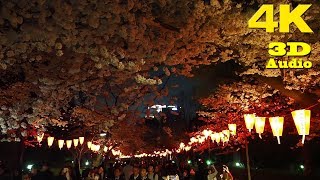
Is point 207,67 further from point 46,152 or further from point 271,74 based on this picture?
point 46,152

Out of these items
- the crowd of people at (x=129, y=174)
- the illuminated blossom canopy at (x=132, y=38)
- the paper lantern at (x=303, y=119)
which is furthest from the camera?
the crowd of people at (x=129, y=174)

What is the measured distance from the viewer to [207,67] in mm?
18891

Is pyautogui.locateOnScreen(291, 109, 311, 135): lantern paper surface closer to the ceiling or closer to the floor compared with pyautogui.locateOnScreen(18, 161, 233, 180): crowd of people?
closer to the ceiling

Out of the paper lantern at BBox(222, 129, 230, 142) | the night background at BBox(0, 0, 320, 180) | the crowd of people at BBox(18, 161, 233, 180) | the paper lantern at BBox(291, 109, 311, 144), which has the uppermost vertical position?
the night background at BBox(0, 0, 320, 180)

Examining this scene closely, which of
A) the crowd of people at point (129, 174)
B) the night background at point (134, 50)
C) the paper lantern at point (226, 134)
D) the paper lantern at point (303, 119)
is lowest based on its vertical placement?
the crowd of people at point (129, 174)

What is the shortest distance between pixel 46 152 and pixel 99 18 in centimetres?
3525

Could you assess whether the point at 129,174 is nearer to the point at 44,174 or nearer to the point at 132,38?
the point at 44,174

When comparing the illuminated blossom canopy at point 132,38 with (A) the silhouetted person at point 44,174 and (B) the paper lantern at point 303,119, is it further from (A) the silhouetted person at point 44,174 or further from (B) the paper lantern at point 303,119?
(A) the silhouetted person at point 44,174

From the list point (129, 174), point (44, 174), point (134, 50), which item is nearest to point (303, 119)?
point (134, 50)

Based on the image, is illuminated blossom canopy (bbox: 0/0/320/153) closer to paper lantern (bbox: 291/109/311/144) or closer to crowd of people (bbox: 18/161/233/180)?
paper lantern (bbox: 291/109/311/144)

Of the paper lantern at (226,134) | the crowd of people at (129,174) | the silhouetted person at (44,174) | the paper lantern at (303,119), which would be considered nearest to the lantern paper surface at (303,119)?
the paper lantern at (303,119)

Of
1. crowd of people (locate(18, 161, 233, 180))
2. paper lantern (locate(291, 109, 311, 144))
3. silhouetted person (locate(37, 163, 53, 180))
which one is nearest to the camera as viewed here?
paper lantern (locate(291, 109, 311, 144))

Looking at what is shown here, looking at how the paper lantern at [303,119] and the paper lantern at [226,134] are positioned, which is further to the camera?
the paper lantern at [226,134]

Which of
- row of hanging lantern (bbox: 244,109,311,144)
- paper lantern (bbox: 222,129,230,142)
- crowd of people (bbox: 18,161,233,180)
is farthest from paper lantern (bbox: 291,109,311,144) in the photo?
paper lantern (bbox: 222,129,230,142)
